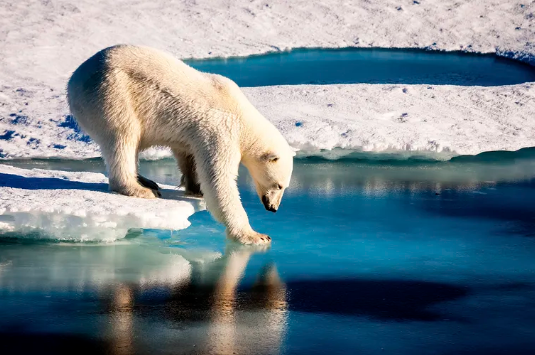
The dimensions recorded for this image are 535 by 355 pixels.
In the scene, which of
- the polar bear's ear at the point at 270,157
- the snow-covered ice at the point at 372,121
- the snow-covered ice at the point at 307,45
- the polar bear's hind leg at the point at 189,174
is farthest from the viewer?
the snow-covered ice at the point at 307,45

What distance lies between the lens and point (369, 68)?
13438mm

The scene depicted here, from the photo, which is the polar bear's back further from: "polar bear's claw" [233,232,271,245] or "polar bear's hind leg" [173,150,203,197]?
"polar bear's claw" [233,232,271,245]

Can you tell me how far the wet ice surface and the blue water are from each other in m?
5.28

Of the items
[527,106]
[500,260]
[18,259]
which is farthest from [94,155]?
[527,106]

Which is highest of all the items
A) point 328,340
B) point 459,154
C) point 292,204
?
point 459,154

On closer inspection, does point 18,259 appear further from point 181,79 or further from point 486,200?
point 486,200

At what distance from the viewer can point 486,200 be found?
7.31 meters

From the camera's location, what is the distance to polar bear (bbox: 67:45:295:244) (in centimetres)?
558

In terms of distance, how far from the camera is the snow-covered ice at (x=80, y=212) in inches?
205

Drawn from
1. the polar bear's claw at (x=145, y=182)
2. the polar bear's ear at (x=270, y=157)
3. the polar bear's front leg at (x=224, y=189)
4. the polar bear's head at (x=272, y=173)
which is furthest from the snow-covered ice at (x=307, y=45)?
the polar bear's front leg at (x=224, y=189)

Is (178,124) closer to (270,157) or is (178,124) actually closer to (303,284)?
(270,157)

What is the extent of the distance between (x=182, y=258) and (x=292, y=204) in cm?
178

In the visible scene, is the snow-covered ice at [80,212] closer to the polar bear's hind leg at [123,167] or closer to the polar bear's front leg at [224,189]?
the polar bear's hind leg at [123,167]

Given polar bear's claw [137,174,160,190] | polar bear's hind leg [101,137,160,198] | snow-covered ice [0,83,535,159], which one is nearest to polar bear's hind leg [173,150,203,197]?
polar bear's claw [137,174,160,190]
